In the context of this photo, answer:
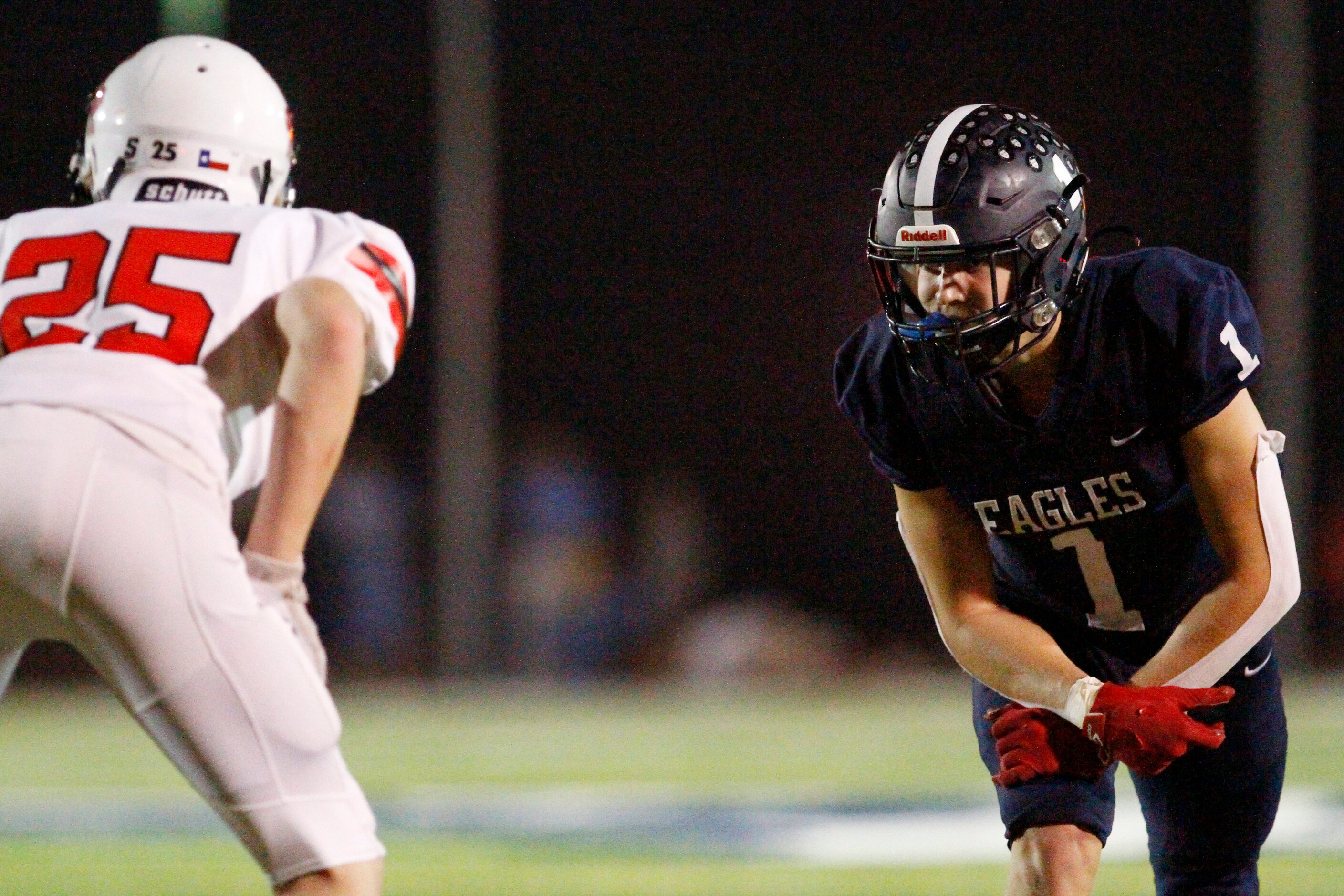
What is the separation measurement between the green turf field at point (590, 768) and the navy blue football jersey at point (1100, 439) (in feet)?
5.08

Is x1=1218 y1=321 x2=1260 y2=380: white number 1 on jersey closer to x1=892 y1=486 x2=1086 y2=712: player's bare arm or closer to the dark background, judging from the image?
x1=892 y1=486 x2=1086 y2=712: player's bare arm

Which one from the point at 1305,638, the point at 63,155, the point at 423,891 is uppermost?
the point at 63,155

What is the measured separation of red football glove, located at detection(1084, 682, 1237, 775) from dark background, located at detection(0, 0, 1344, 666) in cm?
797

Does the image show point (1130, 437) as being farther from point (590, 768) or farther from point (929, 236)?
point (590, 768)

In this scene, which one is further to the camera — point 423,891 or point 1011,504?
point 423,891

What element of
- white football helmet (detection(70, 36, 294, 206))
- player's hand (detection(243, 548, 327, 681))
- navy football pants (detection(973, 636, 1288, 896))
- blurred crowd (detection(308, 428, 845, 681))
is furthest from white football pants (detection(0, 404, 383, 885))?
blurred crowd (detection(308, 428, 845, 681))

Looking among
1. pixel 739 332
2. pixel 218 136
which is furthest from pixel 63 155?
pixel 218 136

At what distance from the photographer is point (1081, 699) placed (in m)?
2.74

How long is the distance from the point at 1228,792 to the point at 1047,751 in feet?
1.20

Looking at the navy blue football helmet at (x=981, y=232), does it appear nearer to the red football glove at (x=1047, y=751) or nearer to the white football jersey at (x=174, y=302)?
the red football glove at (x=1047, y=751)

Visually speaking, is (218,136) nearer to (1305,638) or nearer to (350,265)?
(350,265)

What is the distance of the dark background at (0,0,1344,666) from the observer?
10.9m

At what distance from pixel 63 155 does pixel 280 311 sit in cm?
910

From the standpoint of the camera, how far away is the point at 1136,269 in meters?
2.91
